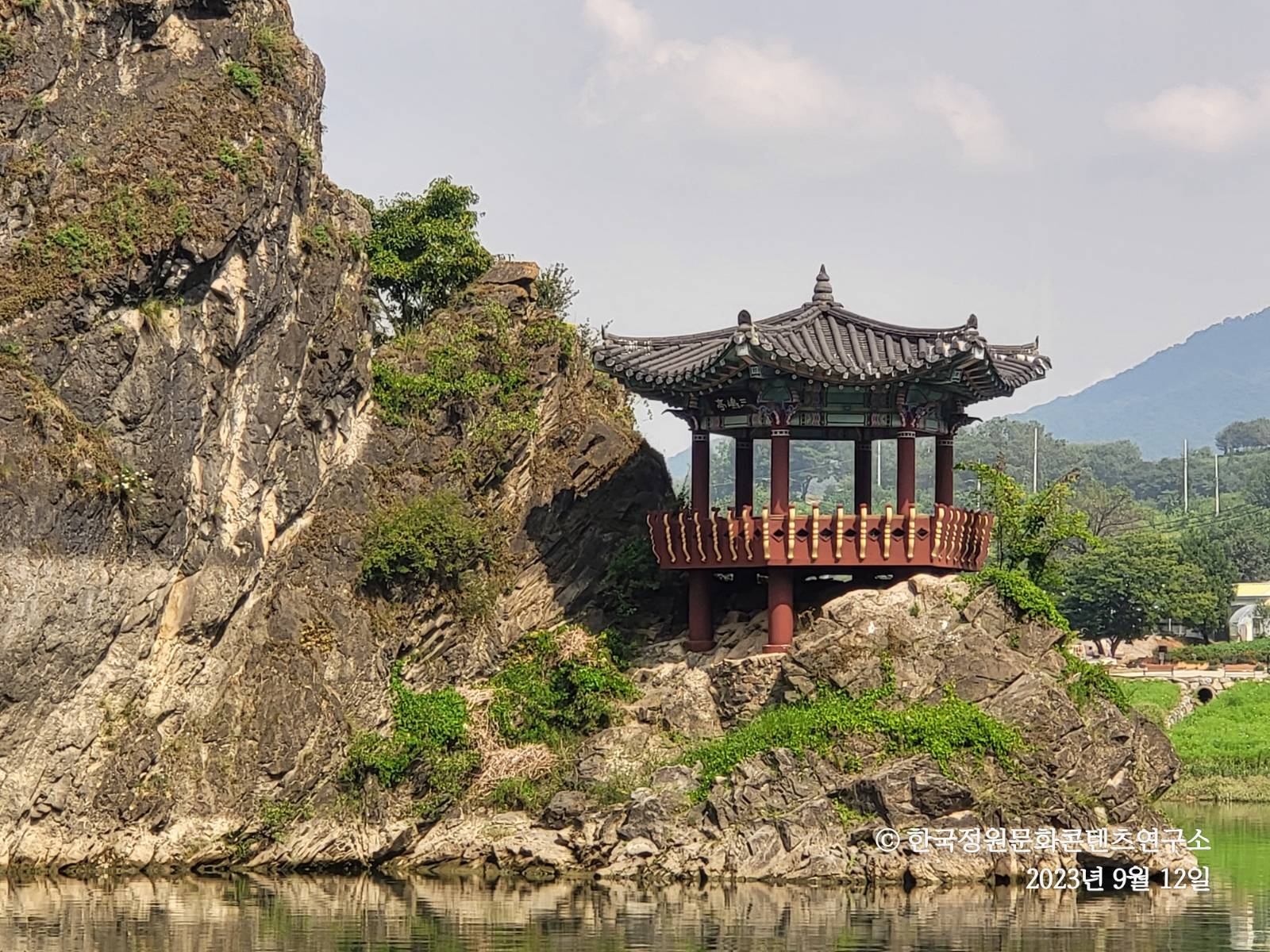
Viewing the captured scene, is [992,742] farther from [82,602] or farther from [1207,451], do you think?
[1207,451]

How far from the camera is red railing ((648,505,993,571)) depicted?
2953 cm

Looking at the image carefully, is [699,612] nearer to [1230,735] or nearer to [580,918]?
[580,918]

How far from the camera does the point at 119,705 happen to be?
27016 millimetres

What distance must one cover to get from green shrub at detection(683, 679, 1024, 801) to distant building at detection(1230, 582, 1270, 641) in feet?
170

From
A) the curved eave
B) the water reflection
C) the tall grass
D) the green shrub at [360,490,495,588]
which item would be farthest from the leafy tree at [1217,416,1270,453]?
the water reflection

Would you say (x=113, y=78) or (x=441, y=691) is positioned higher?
(x=113, y=78)

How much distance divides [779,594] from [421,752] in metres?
5.68

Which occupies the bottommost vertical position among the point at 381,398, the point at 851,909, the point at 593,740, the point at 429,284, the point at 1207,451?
the point at 851,909

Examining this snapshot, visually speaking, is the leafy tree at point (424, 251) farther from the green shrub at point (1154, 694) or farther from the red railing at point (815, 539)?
the green shrub at point (1154, 694)

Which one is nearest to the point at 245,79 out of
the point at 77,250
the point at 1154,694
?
the point at 77,250

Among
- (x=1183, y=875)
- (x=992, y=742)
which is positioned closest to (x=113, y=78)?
(x=992, y=742)

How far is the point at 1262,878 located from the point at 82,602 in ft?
52.7

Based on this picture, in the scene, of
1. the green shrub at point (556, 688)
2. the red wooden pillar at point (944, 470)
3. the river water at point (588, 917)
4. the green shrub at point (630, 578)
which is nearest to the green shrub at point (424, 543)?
the green shrub at point (556, 688)

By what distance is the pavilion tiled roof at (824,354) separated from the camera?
29109mm
